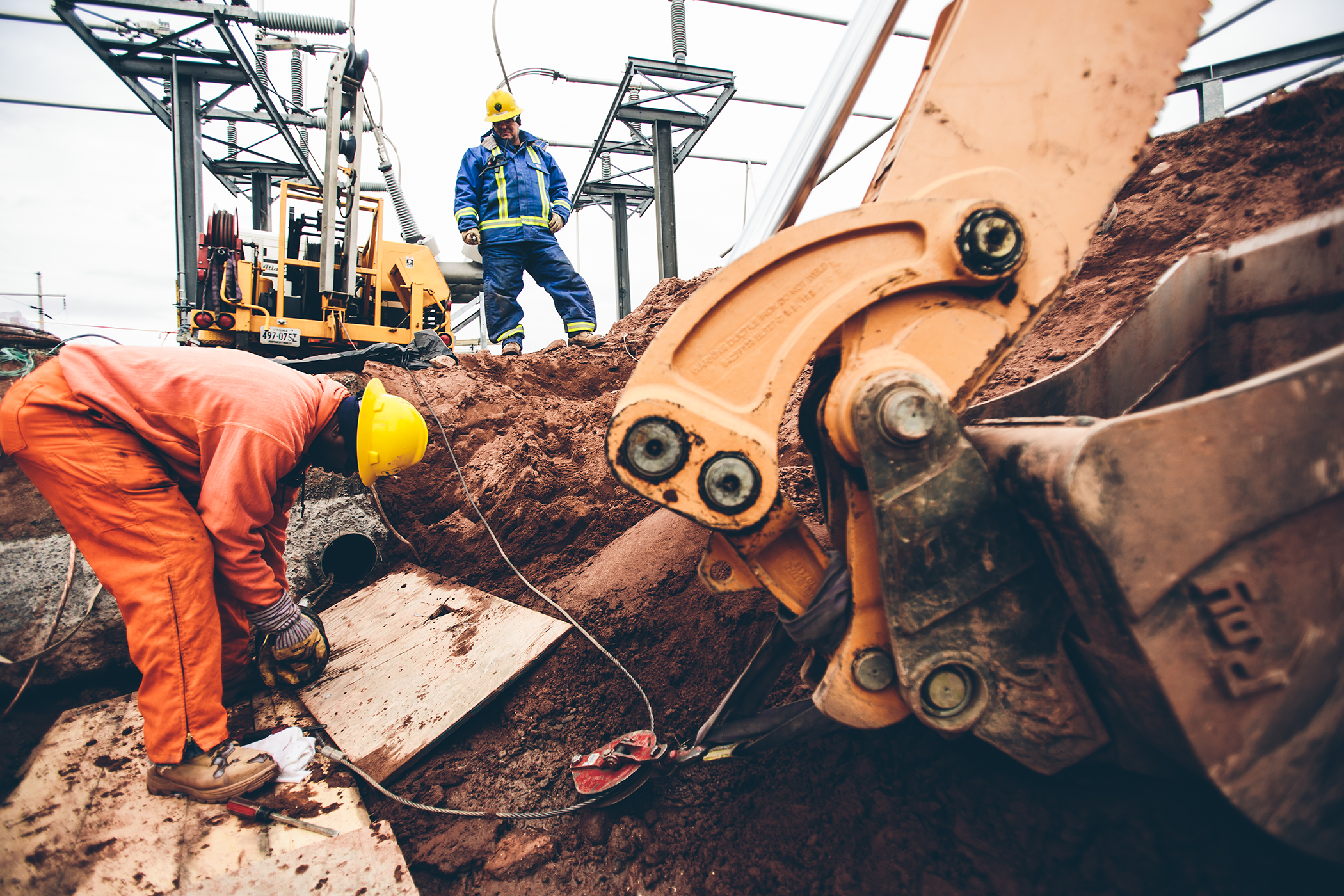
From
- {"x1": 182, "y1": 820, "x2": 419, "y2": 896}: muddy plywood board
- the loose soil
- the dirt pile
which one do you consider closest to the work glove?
the loose soil

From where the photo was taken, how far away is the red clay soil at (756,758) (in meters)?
1.37

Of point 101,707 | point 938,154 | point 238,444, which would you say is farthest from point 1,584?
point 938,154

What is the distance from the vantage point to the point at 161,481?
7.33 ft

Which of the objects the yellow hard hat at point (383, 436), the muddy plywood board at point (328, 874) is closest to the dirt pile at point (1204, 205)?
the yellow hard hat at point (383, 436)

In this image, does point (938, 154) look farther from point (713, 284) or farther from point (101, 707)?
point (101, 707)

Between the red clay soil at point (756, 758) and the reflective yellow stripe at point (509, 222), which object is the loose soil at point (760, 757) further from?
the reflective yellow stripe at point (509, 222)

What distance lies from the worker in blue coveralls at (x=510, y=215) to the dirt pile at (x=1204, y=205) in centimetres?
411

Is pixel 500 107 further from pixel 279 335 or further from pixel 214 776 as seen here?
pixel 214 776

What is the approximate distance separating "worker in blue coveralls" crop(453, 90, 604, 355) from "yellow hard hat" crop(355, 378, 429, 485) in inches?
133

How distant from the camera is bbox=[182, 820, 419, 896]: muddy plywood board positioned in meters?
1.79

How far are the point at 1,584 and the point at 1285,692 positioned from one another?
4.44 metres

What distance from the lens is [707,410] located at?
1.25 m

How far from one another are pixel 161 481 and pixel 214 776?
105cm

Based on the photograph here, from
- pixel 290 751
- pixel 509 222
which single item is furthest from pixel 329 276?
pixel 290 751
